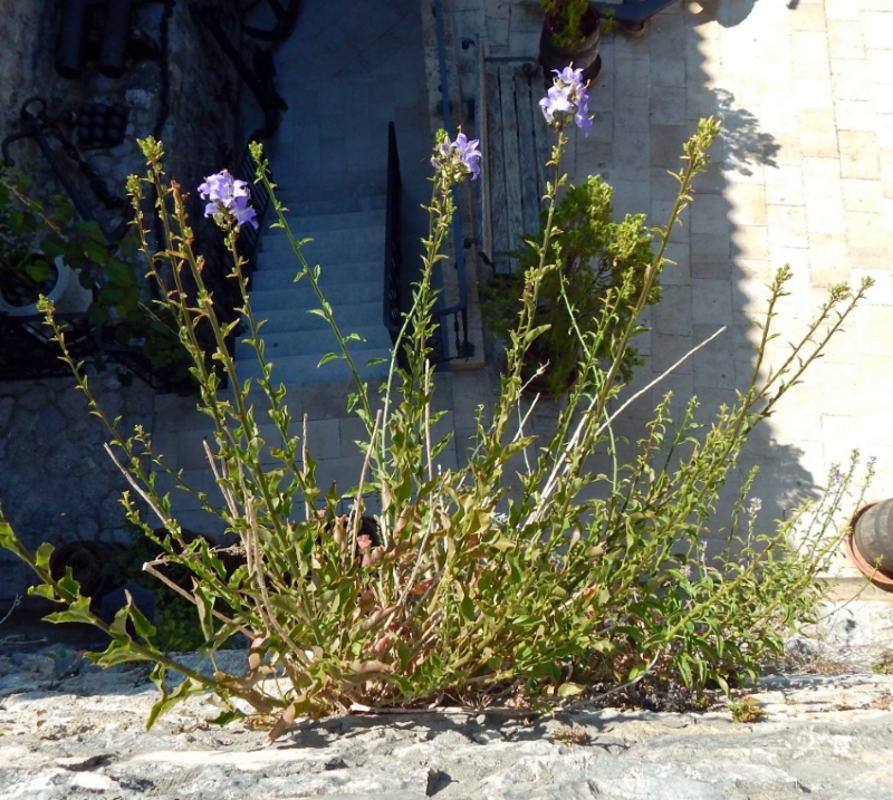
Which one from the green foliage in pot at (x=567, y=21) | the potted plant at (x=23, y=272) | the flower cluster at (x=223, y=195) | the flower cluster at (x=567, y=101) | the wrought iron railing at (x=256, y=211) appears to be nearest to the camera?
the flower cluster at (x=223, y=195)

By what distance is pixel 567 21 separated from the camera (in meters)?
6.22

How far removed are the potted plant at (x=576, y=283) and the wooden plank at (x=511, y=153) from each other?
61cm

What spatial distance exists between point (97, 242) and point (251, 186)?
268cm

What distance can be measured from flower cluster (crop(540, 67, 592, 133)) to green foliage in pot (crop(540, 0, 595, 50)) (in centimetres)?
442

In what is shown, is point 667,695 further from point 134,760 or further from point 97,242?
point 97,242

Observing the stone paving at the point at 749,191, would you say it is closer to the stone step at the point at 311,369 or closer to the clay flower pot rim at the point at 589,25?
the stone step at the point at 311,369

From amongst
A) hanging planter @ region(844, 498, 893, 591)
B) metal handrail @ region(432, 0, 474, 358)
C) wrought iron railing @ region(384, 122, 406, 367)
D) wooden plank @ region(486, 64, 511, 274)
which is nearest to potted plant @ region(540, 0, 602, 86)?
wooden plank @ region(486, 64, 511, 274)

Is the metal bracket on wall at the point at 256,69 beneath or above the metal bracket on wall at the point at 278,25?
beneath

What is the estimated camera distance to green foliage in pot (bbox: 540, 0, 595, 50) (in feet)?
20.1

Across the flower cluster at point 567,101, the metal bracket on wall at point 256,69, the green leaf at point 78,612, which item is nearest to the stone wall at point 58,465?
the metal bracket on wall at point 256,69

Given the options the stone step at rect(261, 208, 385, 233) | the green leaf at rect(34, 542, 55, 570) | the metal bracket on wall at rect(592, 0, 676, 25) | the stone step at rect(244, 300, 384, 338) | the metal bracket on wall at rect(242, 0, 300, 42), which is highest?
the metal bracket on wall at rect(242, 0, 300, 42)

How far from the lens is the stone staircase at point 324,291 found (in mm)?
5883

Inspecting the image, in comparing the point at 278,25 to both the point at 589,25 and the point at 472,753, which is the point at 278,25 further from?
the point at 472,753

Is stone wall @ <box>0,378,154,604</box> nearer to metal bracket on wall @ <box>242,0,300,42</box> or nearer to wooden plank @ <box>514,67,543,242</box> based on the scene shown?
wooden plank @ <box>514,67,543,242</box>
